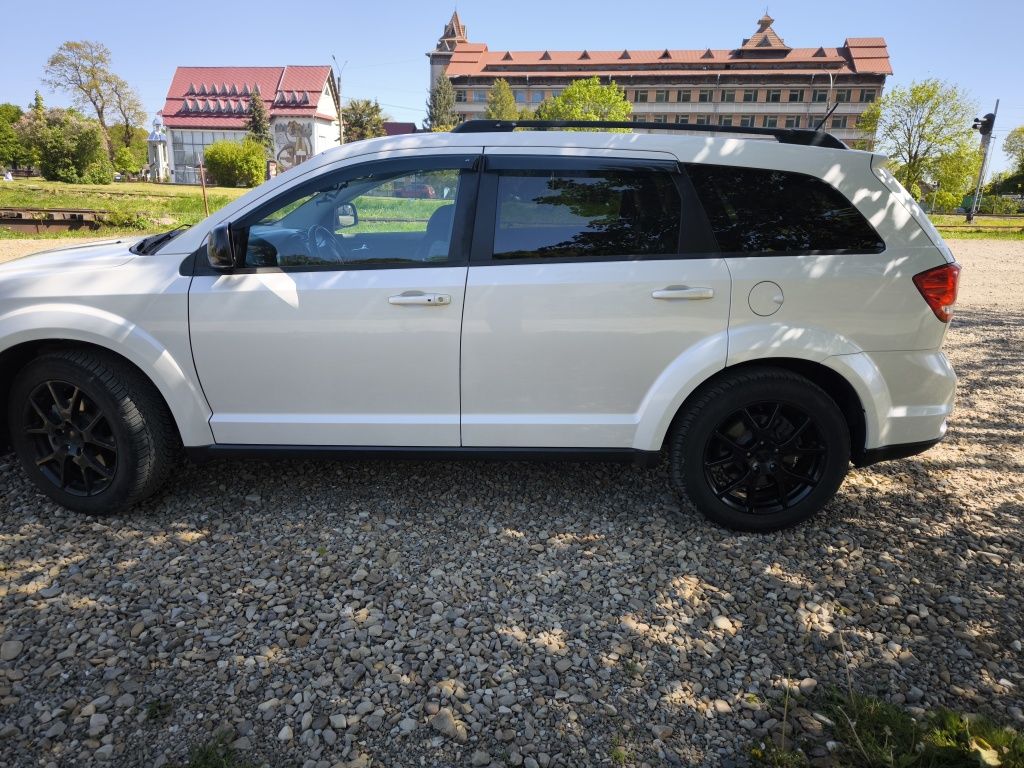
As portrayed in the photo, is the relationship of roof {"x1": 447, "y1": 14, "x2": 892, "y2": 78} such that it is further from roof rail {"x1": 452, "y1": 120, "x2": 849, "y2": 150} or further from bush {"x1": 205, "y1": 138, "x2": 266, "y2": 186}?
roof rail {"x1": 452, "y1": 120, "x2": 849, "y2": 150}

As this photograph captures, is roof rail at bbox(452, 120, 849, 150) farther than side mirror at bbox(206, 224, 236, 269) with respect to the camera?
Yes

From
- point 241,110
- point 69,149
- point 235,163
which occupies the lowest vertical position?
point 235,163

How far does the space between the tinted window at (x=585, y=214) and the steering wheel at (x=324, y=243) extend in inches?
31.2

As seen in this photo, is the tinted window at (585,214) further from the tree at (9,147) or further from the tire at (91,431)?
the tree at (9,147)

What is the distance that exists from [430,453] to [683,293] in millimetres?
1473

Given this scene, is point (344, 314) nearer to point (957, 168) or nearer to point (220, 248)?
point (220, 248)

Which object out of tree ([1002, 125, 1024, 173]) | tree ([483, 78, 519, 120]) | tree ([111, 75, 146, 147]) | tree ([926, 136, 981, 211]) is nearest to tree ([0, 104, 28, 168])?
tree ([111, 75, 146, 147])

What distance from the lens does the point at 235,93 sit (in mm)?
86438

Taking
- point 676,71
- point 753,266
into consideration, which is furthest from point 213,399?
point 676,71

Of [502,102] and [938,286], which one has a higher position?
[502,102]

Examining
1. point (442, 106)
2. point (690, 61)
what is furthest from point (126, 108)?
point (690, 61)

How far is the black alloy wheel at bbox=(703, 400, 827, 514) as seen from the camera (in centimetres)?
342

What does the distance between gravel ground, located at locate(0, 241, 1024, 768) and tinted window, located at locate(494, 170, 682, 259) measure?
145 cm

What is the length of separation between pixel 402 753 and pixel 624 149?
2.77m
